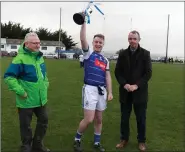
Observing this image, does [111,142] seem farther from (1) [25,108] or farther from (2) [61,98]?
(2) [61,98]

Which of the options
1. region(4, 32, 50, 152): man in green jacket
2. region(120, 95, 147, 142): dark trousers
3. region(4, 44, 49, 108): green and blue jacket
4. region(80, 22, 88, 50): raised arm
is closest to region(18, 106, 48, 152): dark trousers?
region(4, 32, 50, 152): man in green jacket

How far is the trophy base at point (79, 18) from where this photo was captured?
478 centimetres

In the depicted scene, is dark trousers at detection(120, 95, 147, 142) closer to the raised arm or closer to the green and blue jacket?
the raised arm

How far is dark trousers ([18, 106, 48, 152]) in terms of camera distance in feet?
16.4

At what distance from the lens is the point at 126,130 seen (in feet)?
19.0

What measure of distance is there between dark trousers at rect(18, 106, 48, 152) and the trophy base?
1471 mm

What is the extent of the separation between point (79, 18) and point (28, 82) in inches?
48.8

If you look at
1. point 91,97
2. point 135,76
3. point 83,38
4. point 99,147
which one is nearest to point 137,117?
point 135,76

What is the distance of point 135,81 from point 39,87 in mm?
1626

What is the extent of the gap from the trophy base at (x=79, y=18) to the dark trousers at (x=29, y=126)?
4.83ft

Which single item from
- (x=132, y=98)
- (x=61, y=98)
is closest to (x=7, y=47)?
(x=61, y=98)

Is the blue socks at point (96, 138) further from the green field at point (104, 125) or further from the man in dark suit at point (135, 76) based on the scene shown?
the man in dark suit at point (135, 76)

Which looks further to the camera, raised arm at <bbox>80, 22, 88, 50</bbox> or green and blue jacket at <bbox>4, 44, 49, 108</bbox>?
raised arm at <bbox>80, 22, 88, 50</bbox>

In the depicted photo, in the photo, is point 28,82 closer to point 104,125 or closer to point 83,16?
point 83,16
